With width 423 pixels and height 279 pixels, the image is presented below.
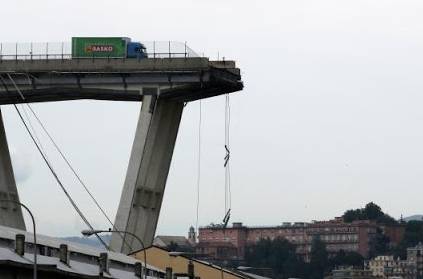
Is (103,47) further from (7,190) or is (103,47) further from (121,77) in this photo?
(7,190)

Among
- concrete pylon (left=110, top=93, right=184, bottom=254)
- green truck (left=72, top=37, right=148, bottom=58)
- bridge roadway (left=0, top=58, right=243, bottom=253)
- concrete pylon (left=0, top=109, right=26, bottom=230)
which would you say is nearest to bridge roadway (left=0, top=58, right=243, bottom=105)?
bridge roadway (left=0, top=58, right=243, bottom=253)

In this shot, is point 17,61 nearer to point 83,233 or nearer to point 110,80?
point 110,80

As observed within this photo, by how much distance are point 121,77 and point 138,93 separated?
2.25 m

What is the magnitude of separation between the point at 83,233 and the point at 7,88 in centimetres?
5255

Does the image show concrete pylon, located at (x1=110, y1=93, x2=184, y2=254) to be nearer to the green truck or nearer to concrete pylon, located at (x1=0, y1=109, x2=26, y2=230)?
the green truck

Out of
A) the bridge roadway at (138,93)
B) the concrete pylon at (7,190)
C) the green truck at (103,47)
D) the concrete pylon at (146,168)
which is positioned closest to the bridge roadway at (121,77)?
the bridge roadway at (138,93)

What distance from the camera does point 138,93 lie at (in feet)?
478

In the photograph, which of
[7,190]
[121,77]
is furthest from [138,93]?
[7,190]

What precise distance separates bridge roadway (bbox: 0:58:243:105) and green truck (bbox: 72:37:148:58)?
1071 millimetres

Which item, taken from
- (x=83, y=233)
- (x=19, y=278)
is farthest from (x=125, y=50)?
(x=19, y=278)

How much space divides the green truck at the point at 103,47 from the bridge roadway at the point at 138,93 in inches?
43.1

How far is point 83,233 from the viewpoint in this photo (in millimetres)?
95562

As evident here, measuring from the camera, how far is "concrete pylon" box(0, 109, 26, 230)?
146375mm

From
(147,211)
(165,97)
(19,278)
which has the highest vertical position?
(165,97)
